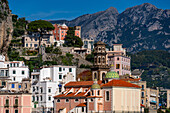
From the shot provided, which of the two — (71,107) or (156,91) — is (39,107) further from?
(156,91)

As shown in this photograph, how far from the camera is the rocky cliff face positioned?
533ft

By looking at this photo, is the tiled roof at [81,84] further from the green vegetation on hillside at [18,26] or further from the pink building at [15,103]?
the green vegetation on hillside at [18,26]

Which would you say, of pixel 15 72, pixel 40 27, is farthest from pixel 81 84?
pixel 40 27

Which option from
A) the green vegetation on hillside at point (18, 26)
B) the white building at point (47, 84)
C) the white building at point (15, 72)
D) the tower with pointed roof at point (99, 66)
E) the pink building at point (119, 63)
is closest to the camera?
the white building at point (47, 84)

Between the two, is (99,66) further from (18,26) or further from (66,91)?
(18,26)

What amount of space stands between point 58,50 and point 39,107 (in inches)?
1811

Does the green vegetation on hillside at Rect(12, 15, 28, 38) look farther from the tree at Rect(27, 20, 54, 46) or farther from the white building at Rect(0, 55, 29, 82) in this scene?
the white building at Rect(0, 55, 29, 82)

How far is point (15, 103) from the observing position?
10906cm

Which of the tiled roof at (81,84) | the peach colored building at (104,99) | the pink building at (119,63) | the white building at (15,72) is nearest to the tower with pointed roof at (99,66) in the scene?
the tiled roof at (81,84)

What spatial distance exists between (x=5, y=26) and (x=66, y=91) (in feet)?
182

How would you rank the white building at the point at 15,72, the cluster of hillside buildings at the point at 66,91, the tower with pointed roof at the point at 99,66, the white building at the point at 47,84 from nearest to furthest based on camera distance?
1. the cluster of hillside buildings at the point at 66,91
2. the white building at the point at 47,84
3. the tower with pointed roof at the point at 99,66
4. the white building at the point at 15,72

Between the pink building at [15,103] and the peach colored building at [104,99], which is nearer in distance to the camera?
the peach colored building at [104,99]

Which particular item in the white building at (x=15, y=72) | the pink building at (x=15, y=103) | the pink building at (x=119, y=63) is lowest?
the pink building at (x=15, y=103)

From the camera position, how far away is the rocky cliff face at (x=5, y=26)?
162375 millimetres
